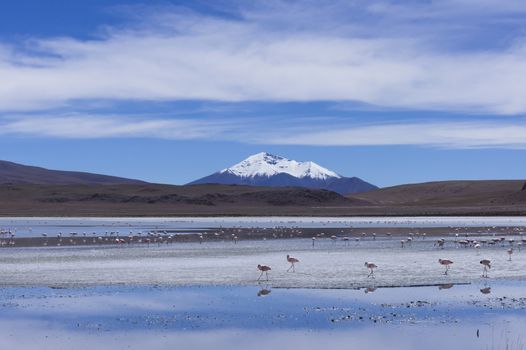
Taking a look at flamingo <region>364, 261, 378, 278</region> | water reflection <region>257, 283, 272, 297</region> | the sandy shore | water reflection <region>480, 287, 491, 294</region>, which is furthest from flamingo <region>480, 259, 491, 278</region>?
the sandy shore

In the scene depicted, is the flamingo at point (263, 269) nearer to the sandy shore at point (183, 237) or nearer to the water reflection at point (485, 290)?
the water reflection at point (485, 290)

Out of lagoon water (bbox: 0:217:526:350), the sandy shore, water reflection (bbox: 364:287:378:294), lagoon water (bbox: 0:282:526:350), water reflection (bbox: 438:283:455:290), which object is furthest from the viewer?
the sandy shore

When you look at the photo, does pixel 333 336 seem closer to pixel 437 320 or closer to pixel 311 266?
pixel 437 320

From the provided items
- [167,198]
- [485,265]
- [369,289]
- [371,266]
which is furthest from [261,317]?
[167,198]

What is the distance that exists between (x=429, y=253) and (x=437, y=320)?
1535 cm

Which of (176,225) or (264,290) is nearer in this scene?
(264,290)

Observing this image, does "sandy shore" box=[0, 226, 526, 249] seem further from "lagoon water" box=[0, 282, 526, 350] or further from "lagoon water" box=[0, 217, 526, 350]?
"lagoon water" box=[0, 282, 526, 350]

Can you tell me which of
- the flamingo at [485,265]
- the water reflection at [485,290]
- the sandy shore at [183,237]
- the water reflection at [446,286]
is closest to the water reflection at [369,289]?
the water reflection at [446,286]

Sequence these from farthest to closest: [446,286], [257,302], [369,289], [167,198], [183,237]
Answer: [167,198] < [183,237] < [446,286] < [369,289] < [257,302]

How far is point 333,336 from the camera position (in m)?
14.4

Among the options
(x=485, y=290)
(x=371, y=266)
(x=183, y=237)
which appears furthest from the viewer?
(x=183, y=237)

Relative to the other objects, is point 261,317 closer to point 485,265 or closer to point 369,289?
point 369,289

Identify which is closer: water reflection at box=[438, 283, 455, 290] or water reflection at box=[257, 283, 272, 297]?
water reflection at box=[257, 283, 272, 297]

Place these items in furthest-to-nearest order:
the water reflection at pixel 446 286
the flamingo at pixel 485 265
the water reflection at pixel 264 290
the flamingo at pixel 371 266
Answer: the flamingo at pixel 485 265 → the flamingo at pixel 371 266 → the water reflection at pixel 446 286 → the water reflection at pixel 264 290
